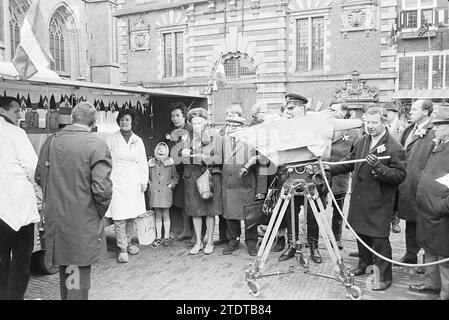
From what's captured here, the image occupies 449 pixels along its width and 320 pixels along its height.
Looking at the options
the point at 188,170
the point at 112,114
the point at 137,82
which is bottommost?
the point at 188,170

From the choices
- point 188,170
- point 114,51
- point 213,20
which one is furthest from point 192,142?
point 114,51

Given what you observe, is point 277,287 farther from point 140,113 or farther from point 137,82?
point 137,82

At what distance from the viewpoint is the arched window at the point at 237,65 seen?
20.8 meters

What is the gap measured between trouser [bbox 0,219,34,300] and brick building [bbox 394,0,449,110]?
1644 cm

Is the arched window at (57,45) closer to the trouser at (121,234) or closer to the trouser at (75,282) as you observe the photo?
the trouser at (121,234)

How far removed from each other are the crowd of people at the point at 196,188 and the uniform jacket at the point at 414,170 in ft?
0.04

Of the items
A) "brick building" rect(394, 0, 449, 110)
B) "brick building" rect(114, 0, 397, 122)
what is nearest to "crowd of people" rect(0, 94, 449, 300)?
"brick building" rect(394, 0, 449, 110)

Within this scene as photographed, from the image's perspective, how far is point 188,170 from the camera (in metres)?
6.51

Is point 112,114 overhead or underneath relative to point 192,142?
overhead

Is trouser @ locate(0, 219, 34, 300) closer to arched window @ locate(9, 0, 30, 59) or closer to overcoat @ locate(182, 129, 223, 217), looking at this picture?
Answer: overcoat @ locate(182, 129, 223, 217)

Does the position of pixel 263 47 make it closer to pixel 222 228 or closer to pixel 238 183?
pixel 222 228

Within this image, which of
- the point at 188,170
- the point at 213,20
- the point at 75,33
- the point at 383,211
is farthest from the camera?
the point at 75,33

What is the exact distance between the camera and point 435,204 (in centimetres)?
435

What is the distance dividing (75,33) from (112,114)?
26.3 meters
